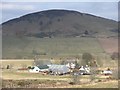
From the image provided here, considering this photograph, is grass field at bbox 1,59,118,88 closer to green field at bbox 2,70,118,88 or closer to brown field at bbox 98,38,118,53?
green field at bbox 2,70,118,88

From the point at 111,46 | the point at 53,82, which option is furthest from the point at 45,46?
the point at 53,82

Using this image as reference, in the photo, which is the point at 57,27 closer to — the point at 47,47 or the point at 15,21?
the point at 15,21

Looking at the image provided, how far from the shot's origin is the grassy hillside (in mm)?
67938

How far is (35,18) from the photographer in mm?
113375

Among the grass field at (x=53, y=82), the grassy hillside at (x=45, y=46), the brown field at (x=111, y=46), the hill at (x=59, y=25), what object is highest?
the hill at (x=59, y=25)

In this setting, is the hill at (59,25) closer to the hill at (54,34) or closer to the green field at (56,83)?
the hill at (54,34)

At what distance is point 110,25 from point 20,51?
39.9 metres

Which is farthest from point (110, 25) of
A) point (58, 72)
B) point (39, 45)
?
→ point (58, 72)

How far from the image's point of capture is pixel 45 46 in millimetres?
75625

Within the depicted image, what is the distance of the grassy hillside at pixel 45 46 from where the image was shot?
223 ft

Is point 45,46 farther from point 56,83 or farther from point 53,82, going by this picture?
point 56,83

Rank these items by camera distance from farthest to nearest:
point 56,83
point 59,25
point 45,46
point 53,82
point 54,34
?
point 59,25 → point 54,34 → point 45,46 → point 53,82 → point 56,83

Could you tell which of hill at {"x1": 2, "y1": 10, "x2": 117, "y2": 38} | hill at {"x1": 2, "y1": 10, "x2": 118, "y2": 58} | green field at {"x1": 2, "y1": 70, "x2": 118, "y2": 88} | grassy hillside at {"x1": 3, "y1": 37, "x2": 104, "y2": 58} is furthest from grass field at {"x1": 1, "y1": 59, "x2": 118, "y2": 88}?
hill at {"x1": 2, "y1": 10, "x2": 117, "y2": 38}

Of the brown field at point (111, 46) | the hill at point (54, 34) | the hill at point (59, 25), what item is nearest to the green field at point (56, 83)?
the brown field at point (111, 46)
